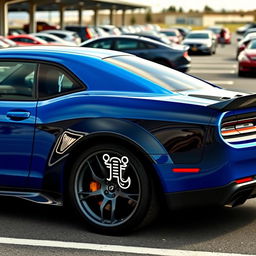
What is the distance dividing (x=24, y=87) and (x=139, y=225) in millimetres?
1488

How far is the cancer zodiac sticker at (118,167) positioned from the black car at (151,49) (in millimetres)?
18110

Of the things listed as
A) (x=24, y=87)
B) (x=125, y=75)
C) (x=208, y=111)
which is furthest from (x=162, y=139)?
(x=24, y=87)

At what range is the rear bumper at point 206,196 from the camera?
5164 millimetres

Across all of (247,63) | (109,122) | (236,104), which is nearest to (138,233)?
(109,122)

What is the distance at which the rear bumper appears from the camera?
16.9 ft

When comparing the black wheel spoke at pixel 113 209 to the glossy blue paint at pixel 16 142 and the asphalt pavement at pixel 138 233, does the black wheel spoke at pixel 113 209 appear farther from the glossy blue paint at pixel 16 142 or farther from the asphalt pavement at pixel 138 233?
the glossy blue paint at pixel 16 142

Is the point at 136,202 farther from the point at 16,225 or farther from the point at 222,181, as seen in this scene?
the point at 16,225

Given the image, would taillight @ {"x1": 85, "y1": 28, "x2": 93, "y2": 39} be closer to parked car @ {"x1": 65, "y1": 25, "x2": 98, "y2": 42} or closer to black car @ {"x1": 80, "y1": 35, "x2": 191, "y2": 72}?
parked car @ {"x1": 65, "y1": 25, "x2": 98, "y2": 42}

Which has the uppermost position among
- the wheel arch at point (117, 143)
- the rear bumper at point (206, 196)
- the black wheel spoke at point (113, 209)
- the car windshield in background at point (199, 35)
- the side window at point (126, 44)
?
the wheel arch at point (117, 143)

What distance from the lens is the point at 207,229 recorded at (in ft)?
18.5

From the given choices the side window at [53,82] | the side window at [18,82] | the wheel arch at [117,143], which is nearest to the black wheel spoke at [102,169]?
the wheel arch at [117,143]

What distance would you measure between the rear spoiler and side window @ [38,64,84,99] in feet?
3.71

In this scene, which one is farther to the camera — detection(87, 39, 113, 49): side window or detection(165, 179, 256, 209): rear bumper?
detection(87, 39, 113, 49): side window

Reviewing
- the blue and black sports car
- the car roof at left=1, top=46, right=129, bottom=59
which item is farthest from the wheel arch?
the car roof at left=1, top=46, right=129, bottom=59
